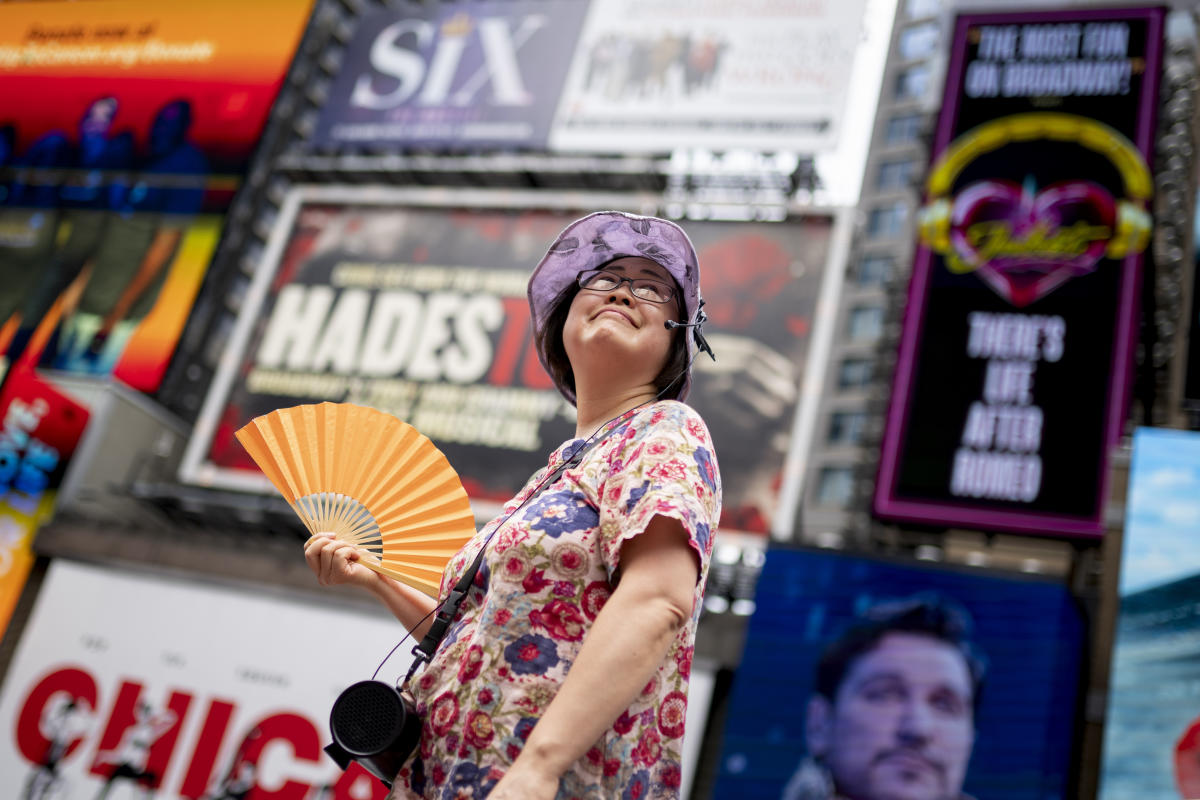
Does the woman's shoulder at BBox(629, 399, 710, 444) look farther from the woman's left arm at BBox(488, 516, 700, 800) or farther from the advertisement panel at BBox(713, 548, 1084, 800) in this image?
the advertisement panel at BBox(713, 548, 1084, 800)

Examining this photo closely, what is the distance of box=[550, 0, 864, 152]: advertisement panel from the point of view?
14.9 meters

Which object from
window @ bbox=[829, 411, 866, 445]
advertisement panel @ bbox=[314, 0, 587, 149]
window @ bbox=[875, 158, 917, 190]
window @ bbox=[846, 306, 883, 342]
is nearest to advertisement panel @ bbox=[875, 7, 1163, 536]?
advertisement panel @ bbox=[314, 0, 587, 149]

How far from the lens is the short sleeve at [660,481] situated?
1.69 metres

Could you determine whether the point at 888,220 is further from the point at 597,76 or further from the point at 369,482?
the point at 369,482

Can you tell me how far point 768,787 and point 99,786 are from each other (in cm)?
674

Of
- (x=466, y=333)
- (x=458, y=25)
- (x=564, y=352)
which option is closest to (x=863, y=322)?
(x=458, y=25)

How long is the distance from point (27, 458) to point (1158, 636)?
1300cm

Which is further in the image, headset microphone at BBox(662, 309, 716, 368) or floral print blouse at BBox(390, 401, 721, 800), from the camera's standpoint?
headset microphone at BBox(662, 309, 716, 368)

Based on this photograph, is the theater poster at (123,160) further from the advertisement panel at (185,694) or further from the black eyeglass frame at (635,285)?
the black eyeglass frame at (635,285)

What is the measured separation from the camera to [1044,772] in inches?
378

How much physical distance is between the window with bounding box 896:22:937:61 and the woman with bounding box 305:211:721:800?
49263mm

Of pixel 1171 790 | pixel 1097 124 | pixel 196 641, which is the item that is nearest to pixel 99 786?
pixel 196 641

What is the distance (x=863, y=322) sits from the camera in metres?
42.7

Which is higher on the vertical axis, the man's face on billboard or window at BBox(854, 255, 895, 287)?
window at BBox(854, 255, 895, 287)
